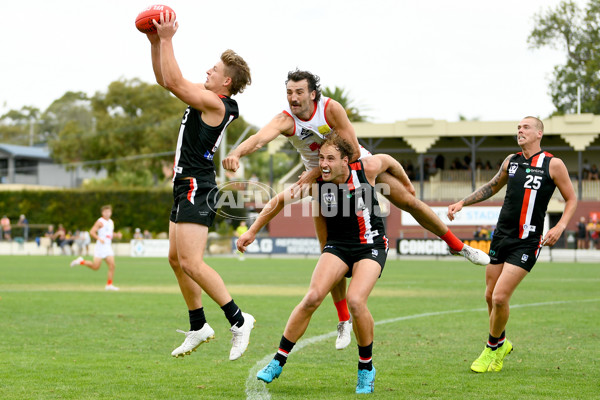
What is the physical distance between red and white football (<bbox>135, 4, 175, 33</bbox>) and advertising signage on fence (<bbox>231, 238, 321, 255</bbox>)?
3497cm

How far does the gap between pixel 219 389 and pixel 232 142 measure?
68812mm

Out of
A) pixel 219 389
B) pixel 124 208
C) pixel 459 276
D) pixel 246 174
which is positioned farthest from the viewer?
pixel 246 174

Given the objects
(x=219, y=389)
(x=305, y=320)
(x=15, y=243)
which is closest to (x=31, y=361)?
(x=219, y=389)

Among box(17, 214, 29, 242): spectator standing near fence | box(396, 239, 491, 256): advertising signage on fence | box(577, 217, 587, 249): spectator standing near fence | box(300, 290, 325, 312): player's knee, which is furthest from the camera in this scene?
box(17, 214, 29, 242): spectator standing near fence

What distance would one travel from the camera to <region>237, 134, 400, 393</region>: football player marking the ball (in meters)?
7.41

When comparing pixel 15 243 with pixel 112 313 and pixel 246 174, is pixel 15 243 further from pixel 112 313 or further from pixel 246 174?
pixel 112 313

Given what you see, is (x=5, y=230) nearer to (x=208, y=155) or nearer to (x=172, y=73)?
(x=208, y=155)

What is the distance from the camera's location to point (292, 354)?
391 inches

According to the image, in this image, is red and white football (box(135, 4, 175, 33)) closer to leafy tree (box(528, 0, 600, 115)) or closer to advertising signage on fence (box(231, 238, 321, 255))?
advertising signage on fence (box(231, 238, 321, 255))

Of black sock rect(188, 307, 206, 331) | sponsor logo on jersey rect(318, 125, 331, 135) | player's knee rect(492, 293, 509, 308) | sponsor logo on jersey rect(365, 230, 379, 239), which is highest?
sponsor logo on jersey rect(318, 125, 331, 135)

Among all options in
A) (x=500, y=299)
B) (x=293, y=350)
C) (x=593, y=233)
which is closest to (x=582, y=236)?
(x=593, y=233)

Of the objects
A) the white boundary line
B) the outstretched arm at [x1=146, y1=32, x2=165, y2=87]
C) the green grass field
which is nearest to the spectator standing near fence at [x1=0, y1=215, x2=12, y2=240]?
the green grass field

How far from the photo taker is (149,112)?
2810 inches

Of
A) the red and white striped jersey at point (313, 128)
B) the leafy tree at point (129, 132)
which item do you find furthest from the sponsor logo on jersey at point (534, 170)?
the leafy tree at point (129, 132)
